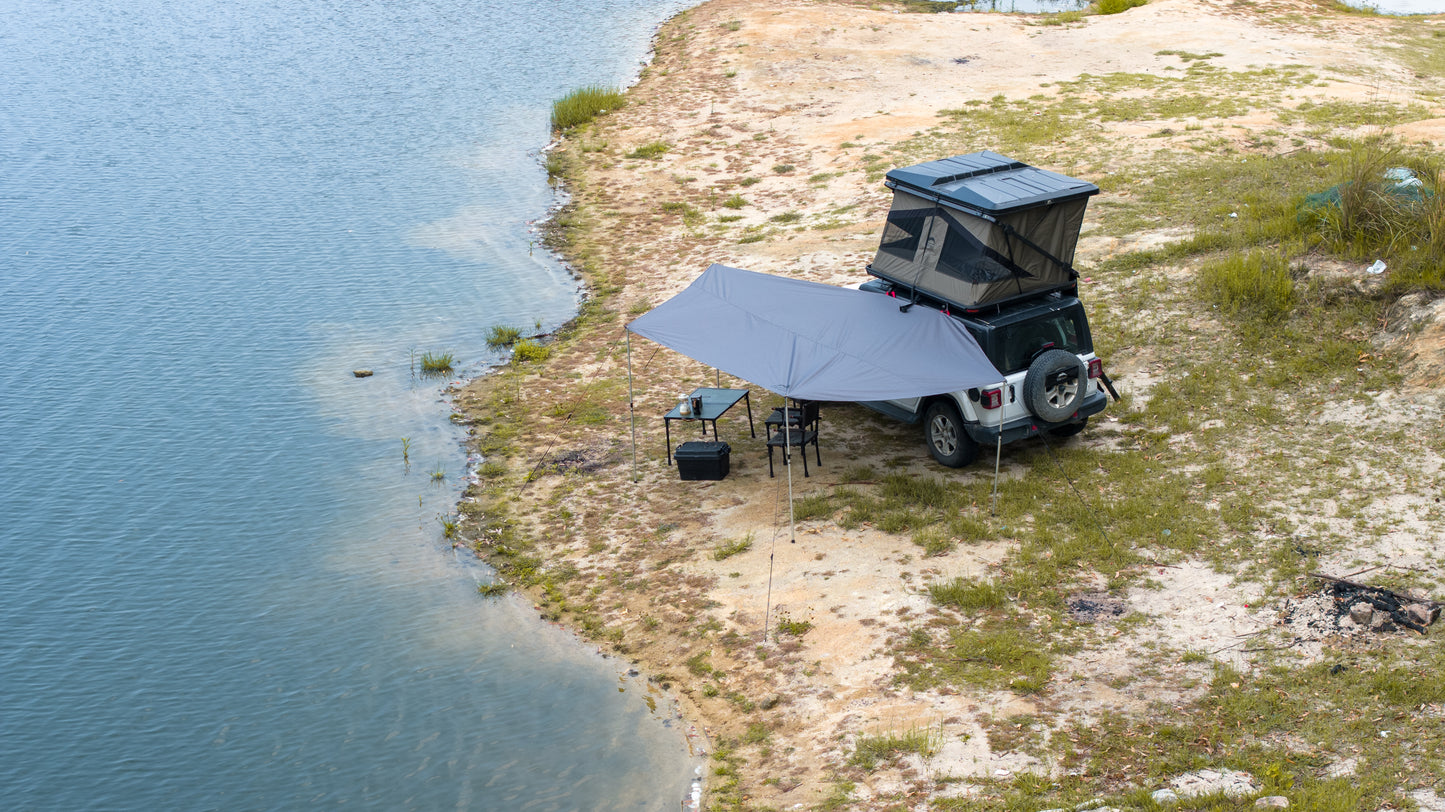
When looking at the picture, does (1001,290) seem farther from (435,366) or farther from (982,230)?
(435,366)

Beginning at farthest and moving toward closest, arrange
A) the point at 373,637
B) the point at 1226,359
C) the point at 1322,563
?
the point at 1226,359 → the point at 373,637 → the point at 1322,563

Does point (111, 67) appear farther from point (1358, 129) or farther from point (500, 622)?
point (1358, 129)

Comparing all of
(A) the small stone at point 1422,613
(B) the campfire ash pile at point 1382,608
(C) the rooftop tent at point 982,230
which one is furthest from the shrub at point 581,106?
(A) the small stone at point 1422,613

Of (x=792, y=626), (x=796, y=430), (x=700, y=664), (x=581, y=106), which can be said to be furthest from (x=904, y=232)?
(x=581, y=106)

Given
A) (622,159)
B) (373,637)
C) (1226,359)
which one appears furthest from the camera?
(622,159)

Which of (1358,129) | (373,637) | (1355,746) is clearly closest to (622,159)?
(1358,129)
